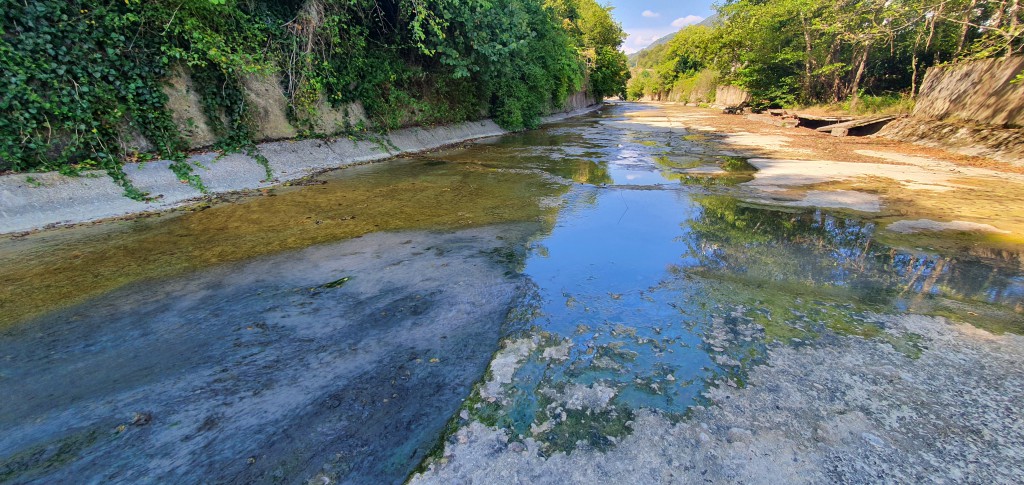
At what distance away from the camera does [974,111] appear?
9.34 m

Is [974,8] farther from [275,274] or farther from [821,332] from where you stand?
[275,274]

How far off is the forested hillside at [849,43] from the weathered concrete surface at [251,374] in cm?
1215

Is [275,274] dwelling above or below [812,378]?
above

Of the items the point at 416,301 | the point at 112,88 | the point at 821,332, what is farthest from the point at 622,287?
the point at 112,88

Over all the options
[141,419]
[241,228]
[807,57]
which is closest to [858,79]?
[807,57]

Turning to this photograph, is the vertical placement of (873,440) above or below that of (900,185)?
above

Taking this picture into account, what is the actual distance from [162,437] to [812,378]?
112 inches

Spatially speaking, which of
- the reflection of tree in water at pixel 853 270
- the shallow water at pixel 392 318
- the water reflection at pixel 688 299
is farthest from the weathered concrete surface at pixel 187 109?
the reflection of tree in water at pixel 853 270

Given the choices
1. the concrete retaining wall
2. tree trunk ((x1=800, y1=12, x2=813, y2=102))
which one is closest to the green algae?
tree trunk ((x1=800, y1=12, x2=813, y2=102))

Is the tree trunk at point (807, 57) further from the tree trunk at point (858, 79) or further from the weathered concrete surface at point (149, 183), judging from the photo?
the weathered concrete surface at point (149, 183)

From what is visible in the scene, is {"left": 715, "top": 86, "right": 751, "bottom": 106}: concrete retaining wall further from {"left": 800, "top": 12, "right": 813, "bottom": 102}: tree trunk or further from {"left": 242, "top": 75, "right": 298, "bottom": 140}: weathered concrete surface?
{"left": 242, "top": 75, "right": 298, "bottom": 140}: weathered concrete surface

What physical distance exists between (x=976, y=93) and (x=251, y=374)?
14.5m

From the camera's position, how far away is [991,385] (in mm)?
1875

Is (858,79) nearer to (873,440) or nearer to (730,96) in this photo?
(730,96)
